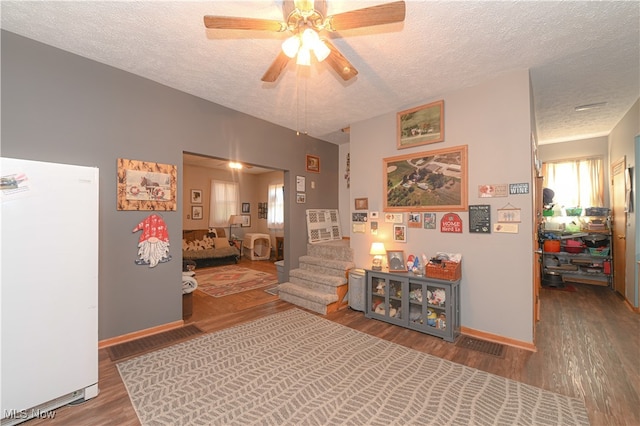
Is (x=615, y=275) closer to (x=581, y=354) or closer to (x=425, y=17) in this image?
(x=581, y=354)

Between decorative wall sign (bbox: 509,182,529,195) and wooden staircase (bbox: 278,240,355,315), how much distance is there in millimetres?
2218

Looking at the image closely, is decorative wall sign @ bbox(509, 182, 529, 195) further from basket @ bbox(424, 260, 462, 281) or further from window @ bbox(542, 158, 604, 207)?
window @ bbox(542, 158, 604, 207)

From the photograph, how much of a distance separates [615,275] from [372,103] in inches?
207

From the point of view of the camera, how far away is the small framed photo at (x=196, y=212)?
24.8ft

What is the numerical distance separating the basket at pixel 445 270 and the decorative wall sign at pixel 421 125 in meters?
1.50

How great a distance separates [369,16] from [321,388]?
2620mm

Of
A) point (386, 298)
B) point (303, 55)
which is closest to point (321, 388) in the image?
point (386, 298)

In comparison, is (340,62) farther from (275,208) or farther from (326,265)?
(275,208)

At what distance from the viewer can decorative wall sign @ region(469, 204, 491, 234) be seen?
286 centimetres

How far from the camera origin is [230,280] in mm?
5383

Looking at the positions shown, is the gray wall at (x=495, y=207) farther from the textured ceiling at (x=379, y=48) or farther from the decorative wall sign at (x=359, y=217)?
the decorative wall sign at (x=359, y=217)

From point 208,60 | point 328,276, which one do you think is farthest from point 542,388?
point 208,60

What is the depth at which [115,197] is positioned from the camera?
8.87ft

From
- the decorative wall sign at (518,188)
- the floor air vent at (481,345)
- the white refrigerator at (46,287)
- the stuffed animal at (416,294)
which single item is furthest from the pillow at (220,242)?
the decorative wall sign at (518,188)
